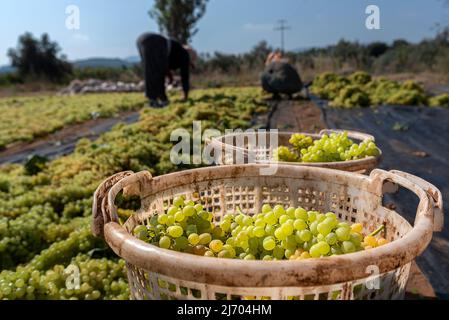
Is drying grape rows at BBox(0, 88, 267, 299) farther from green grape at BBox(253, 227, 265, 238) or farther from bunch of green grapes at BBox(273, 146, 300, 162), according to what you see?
green grape at BBox(253, 227, 265, 238)

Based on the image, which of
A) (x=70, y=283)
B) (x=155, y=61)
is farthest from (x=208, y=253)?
(x=155, y=61)

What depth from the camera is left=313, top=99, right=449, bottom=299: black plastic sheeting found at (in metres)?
2.59

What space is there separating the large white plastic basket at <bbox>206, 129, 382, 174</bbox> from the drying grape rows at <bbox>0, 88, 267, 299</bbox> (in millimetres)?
961

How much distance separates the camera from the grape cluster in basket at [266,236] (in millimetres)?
1028

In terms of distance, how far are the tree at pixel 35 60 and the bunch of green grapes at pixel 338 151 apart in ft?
122

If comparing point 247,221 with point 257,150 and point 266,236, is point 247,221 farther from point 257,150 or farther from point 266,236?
point 257,150

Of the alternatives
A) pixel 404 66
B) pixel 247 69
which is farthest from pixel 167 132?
pixel 404 66

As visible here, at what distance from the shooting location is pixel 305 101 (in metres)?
12.3

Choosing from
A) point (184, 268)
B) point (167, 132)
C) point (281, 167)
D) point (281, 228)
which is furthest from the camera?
point (167, 132)

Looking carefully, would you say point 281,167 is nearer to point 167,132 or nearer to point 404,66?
point 167,132

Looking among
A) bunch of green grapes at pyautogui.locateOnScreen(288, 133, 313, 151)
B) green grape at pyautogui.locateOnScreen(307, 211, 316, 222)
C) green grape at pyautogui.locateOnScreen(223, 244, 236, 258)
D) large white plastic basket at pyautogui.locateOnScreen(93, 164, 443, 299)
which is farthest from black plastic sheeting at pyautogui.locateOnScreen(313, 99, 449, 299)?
green grape at pyautogui.locateOnScreen(223, 244, 236, 258)

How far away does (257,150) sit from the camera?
262cm
